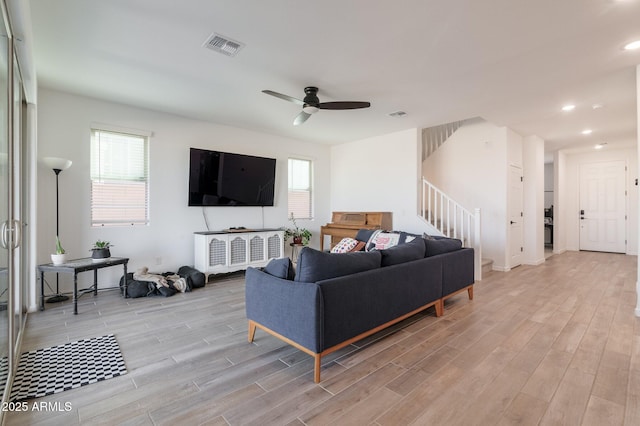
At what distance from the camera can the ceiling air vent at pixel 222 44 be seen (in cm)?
268

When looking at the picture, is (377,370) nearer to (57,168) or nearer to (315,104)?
(315,104)

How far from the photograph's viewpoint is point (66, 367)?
2193mm

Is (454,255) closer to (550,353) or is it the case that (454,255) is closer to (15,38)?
(550,353)

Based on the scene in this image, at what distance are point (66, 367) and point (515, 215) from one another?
22.5 feet

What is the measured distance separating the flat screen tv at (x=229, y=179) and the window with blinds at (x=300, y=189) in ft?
2.08

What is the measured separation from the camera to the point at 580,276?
16.8 feet

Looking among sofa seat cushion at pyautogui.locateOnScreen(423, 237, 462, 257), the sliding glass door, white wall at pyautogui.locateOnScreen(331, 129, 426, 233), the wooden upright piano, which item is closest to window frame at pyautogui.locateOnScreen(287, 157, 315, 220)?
the wooden upright piano

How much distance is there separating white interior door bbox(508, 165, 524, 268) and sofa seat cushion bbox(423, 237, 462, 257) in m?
2.79

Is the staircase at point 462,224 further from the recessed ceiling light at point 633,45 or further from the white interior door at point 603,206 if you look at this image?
the white interior door at point 603,206

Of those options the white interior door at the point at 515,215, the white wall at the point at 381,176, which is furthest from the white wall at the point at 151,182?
the white interior door at the point at 515,215

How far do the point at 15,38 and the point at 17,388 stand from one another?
2.48 m

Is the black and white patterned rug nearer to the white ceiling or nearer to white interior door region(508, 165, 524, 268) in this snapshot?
the white ceiling

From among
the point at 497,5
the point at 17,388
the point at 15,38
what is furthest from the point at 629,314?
the point at 15,38

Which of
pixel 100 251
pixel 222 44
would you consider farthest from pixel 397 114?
pixel 100 251
